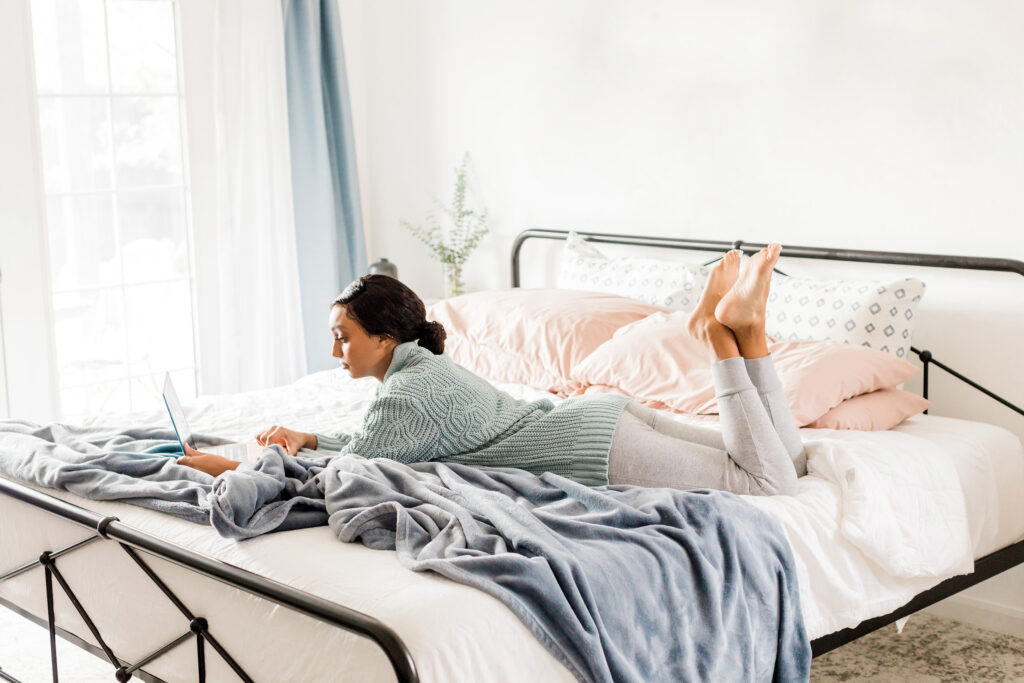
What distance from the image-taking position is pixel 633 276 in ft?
11.3

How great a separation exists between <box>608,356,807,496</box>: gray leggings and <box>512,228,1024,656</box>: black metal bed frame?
0.36 metres

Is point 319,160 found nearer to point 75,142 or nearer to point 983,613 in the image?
point 75,142

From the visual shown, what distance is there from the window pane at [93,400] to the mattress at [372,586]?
4.10ft

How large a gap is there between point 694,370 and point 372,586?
56.2 inches

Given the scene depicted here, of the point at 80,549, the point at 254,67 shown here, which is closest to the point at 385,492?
the point at 80,549

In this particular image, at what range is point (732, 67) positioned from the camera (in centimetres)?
335

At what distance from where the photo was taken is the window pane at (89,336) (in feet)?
12.6

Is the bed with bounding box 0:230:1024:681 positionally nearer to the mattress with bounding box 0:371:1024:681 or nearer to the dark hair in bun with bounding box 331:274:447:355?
the mattress with bounding box 0:371:1024:681

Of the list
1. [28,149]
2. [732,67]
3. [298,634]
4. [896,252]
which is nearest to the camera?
[298,634]

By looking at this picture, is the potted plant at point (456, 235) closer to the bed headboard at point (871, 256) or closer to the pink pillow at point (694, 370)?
the bed headboard at point (871, 256)

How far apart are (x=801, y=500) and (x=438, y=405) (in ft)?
2.50

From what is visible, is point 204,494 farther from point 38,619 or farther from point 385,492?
point 38,619

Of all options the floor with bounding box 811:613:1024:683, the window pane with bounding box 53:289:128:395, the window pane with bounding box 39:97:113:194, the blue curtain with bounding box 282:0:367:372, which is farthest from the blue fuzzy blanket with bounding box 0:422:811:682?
the blue curtain with bounding box 282:0:367:372

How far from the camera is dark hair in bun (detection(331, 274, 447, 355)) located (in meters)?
2.34
